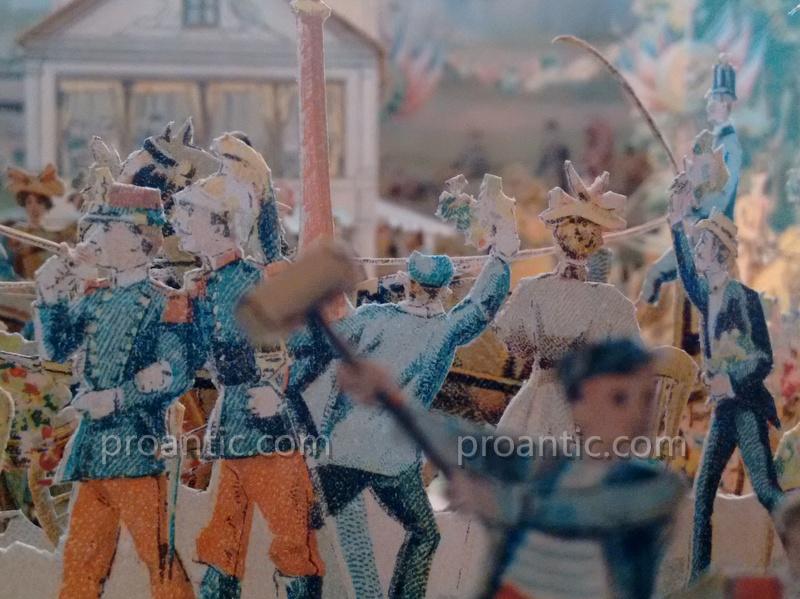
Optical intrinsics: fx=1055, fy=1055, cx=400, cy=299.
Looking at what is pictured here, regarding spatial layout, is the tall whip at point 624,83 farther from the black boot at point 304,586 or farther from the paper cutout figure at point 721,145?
the black boot at point 304,586

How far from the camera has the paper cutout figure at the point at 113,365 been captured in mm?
2496

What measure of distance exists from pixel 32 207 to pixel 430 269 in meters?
1.09

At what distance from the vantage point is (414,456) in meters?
2.65

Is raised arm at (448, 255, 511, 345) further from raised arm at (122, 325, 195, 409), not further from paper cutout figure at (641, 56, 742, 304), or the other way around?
raised arm at (122, 325, 195, 409)

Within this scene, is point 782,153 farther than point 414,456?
Yes

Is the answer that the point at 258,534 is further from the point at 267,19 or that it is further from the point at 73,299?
the point at 267,19

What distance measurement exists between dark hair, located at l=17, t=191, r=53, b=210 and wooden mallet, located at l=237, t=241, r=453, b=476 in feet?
2.52

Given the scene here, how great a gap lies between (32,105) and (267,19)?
66 cm

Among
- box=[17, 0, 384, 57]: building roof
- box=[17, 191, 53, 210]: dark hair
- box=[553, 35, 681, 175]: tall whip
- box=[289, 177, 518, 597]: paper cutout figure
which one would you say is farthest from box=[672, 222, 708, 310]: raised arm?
box=[17, 191, 53, 210]: dark hair

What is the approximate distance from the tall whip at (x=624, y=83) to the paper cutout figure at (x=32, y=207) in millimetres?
1409

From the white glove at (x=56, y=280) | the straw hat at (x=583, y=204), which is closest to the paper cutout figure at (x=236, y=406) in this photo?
the white glove at (x=56, y=280)

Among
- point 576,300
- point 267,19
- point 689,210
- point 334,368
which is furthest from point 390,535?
point 267,19

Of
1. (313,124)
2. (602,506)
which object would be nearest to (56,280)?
(313,124)

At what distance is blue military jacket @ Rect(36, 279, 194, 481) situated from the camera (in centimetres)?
250
